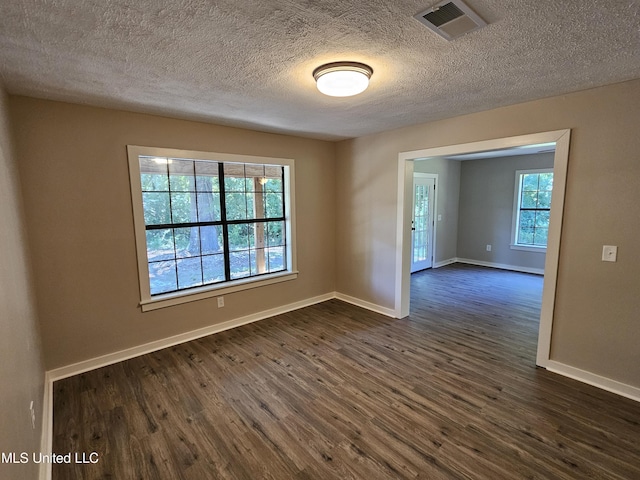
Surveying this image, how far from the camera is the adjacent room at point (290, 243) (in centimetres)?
158

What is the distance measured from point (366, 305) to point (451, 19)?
360cm

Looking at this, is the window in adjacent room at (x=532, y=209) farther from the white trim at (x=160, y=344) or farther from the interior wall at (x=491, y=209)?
the white trim at (x=160, y=344)

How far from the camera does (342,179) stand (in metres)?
4.58

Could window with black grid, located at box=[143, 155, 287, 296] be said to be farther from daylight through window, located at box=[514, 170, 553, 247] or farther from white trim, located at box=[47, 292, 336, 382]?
daylight through window, located at box=[514, 170, 553, 247]

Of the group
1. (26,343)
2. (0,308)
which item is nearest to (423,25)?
(0,308)

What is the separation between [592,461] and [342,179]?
3.78 metres

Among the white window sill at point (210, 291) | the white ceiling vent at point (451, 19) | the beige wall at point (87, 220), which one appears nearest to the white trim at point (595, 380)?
the white ceiling vent at point (451, 19)

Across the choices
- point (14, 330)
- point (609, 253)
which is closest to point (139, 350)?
point (14, 330)

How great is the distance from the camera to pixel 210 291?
3.56 meters

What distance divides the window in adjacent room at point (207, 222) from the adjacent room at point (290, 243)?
0.08ft

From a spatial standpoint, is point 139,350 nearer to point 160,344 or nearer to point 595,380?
point 160,344

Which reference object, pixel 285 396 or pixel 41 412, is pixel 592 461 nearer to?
pixel 285 396

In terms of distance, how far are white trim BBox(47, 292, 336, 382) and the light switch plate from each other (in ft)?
11.0

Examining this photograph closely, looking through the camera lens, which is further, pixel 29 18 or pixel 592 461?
pixel 592 461
